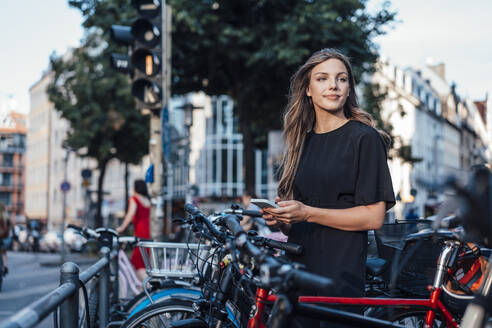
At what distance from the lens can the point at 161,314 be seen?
3557mm

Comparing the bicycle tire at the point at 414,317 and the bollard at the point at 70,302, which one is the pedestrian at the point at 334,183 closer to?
the bicycle tire at the point at 414,317

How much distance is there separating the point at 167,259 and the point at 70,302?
6.14 feet

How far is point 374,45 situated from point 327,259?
15.4m

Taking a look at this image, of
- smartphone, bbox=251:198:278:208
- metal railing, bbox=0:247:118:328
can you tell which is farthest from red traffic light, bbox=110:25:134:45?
smartphone, bbox=251:198:278:208

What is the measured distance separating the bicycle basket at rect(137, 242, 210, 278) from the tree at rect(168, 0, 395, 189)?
35.5 feet

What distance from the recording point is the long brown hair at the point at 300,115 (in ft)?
9.73

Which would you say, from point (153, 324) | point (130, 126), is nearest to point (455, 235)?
point (153, 324)

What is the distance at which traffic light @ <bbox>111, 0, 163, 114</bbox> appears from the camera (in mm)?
7941

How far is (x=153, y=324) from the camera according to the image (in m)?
3.55

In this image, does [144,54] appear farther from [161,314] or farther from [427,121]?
[427,121]

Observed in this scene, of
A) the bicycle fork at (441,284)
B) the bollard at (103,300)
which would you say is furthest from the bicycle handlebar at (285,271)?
→ the bollard at (103,300)

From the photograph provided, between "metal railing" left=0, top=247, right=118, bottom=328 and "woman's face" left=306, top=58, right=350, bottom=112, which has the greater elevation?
"woman's face" left=306, top=58, right=350, bottom=112

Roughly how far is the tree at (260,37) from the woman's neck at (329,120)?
12.5 m

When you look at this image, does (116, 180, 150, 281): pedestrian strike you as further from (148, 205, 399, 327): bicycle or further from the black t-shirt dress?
the black t-shirt dress
